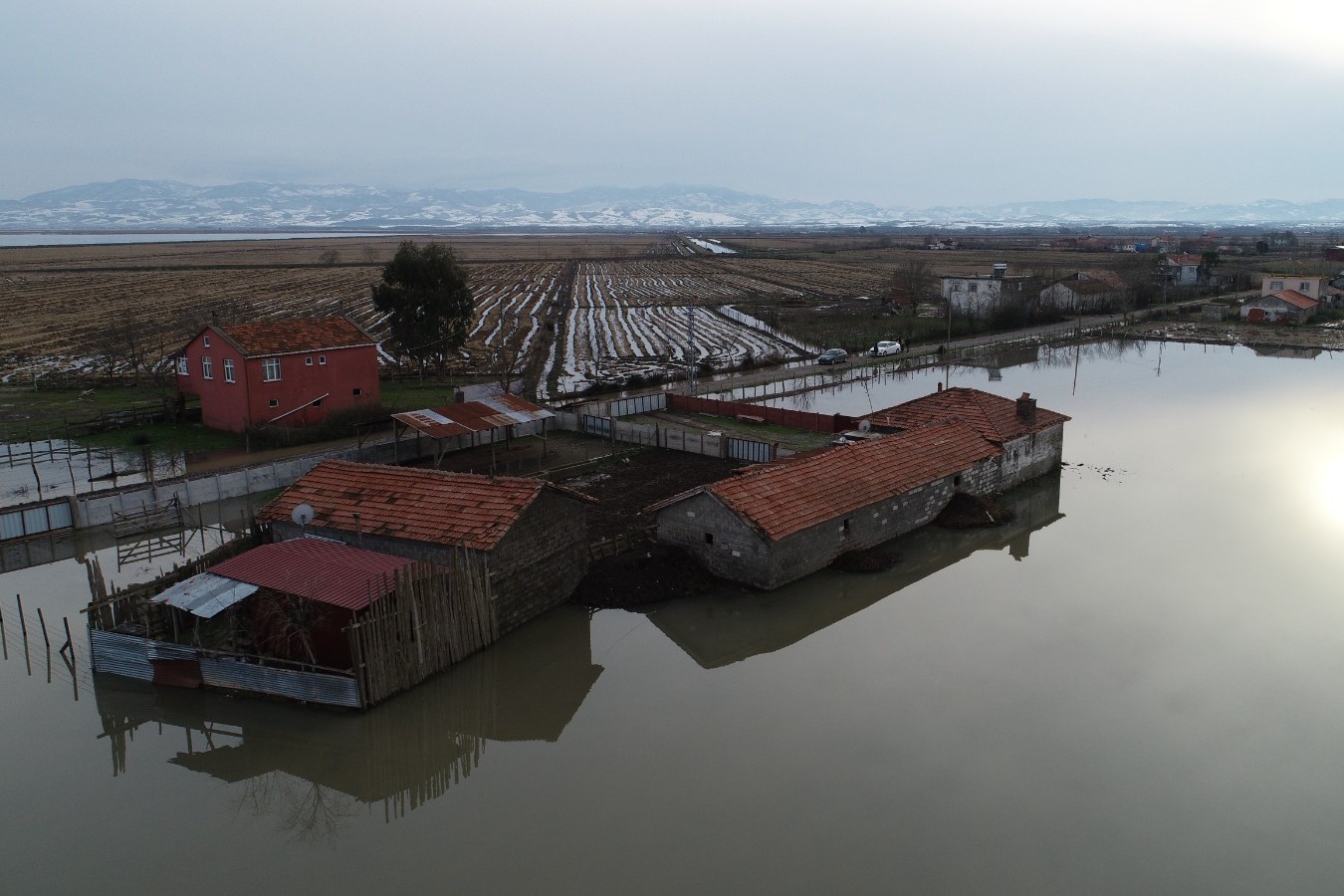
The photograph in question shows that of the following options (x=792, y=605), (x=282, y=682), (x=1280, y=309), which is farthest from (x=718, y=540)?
(x=1280, y=309)

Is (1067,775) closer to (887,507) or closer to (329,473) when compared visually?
(887,507)

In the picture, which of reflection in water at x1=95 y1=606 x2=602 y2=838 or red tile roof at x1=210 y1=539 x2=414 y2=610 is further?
red tile roof at x1=210 y1=539 x2=414 y2=610

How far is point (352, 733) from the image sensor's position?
1455cm

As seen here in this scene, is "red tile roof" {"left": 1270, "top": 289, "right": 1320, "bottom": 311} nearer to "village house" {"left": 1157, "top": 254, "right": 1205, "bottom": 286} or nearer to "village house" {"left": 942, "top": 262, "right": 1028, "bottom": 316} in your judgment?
"village house" {"left": 942, "top": 262, "right": 1028, "bottom": 316}

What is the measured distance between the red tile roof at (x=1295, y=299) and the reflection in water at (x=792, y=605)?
52.5m

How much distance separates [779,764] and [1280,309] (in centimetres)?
6488

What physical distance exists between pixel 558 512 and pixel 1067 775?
9.90 meters

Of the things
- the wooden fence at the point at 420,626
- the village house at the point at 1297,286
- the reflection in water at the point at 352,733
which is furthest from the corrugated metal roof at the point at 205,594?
the village house at the point at 1297,286

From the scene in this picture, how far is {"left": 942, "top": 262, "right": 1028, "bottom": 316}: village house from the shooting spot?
64375 mm

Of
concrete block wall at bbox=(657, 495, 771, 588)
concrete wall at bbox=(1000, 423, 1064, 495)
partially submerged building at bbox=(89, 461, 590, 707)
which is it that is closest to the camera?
partially submerged building at bbox=(89, 461, 590, 707)

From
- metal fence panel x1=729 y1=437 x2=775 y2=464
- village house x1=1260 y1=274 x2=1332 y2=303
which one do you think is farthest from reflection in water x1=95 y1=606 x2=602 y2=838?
village house x1=1260 y1=274 x2=1332 y2=303

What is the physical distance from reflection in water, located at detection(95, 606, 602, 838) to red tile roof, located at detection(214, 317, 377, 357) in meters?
17.1

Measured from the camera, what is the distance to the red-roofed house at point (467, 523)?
691 inches

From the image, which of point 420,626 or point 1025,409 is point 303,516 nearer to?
point 420,626
